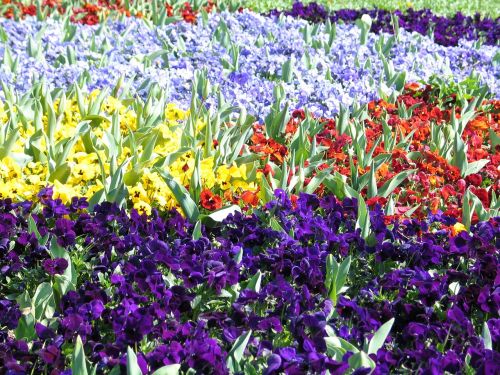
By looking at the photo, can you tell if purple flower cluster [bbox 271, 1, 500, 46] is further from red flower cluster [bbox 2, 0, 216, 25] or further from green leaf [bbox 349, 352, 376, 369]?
green leaf [bbox 349, 352, 376, 369]

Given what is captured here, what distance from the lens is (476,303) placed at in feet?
9.69

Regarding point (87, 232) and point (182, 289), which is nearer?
point (182, 289)

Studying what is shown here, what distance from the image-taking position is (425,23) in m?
8.84

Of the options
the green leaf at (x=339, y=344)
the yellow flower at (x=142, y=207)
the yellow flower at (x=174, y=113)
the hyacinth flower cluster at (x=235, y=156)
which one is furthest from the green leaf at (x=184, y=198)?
the yellow flower at (x=174, y=113)

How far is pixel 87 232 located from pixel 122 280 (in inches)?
19.7

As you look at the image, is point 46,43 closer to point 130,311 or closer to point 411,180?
point 411,180

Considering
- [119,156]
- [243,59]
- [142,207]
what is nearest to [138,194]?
[142,207]

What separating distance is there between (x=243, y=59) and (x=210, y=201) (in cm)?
289

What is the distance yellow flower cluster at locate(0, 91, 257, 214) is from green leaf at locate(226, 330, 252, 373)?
129cm

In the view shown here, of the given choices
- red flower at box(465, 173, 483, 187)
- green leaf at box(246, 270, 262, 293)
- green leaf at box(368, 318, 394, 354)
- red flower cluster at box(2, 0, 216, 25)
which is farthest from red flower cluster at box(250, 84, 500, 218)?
red flower cluster at box(2, 0, 216, 25)

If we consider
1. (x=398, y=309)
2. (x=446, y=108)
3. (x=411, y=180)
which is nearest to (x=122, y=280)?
(x=398, y=309)

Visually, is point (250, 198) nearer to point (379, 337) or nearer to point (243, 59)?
point (379, 337)

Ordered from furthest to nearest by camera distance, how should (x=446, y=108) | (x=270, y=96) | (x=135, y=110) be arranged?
(x=446, y=108) → (x=270, y=96) → (x=135, y=110)

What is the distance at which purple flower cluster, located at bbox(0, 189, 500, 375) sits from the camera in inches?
97.7
